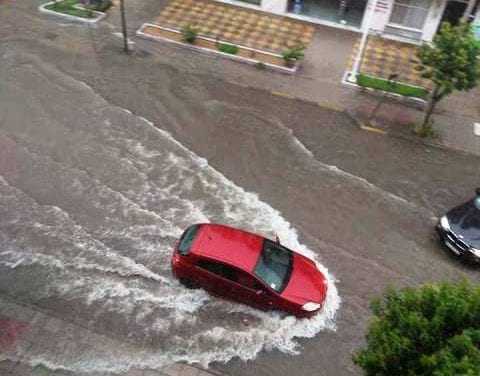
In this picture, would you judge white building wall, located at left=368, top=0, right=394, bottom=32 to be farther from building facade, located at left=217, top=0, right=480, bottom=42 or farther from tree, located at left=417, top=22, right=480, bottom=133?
tree, located at left=417, top=22, right=480, bottom=133

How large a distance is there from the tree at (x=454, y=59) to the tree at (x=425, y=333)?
9853 millimetres

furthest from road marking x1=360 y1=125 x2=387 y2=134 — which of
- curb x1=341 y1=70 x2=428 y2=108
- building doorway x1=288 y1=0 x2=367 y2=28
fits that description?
building doorway x1=288 y1=0 x2=367 y2=28

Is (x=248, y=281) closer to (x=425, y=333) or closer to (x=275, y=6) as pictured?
(x=425, y=333)

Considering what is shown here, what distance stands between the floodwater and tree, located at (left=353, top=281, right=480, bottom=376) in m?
3.79

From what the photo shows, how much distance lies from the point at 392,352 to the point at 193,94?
43.1ft

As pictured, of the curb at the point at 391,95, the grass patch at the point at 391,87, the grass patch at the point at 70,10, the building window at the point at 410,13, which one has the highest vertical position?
the building window at the point at 410,13

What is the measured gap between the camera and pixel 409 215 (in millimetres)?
14484

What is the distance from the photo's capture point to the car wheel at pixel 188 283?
1177 cm

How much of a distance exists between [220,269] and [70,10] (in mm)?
16110

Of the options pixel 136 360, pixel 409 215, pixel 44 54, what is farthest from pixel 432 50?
pixel 44 54

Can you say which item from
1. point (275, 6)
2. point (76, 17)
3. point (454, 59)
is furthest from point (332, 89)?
point (76, 17)

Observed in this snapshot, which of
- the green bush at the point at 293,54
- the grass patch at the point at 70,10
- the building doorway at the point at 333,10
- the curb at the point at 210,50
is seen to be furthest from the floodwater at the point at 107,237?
the building doorway at the point at 333,10

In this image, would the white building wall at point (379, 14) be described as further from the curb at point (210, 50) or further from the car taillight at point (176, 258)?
the car taillight at point (176, 258)

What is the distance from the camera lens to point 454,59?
15.2 m
